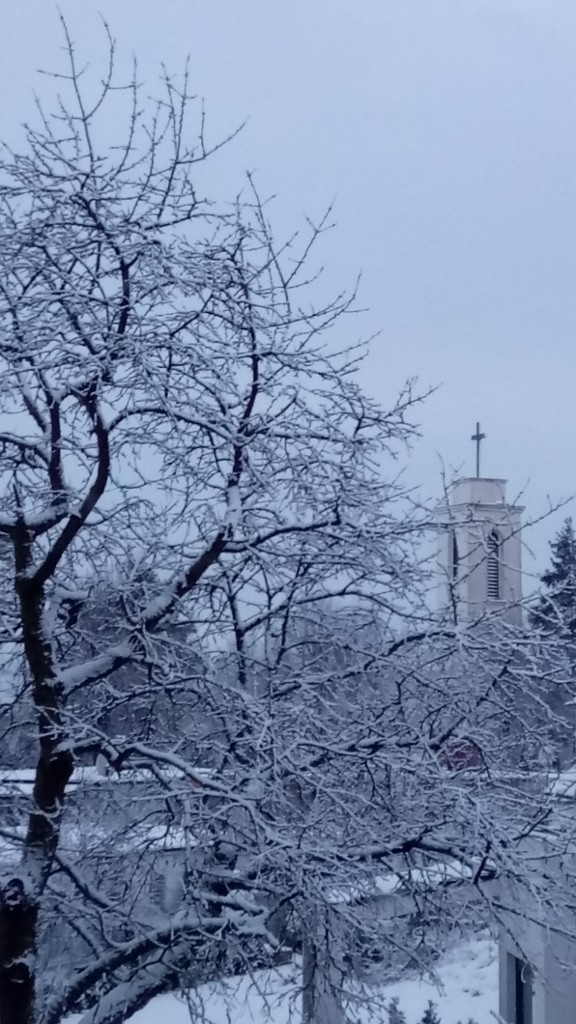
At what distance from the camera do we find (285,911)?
4.36 metres

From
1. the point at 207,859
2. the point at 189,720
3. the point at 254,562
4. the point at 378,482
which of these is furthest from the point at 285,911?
the point at 378,482

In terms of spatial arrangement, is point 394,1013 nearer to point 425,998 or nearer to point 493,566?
point 425,998

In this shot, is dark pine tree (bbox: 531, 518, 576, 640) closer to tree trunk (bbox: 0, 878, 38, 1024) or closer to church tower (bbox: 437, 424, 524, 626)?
church tower (bbox: 437, 424, 524, 626)

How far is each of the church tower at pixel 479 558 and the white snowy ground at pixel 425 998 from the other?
1689 millimetres

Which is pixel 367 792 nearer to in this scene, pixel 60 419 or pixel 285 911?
pixel 285 911

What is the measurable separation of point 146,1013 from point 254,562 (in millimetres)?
2796

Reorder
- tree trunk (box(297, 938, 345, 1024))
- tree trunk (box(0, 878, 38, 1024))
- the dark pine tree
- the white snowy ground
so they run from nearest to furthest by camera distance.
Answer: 1. tree trunk (box(0, 878, 38, 1024))
2. tree trunk (box(297, 938, 345, 1024))
3. the dark pine tree
4. the white snowy ground

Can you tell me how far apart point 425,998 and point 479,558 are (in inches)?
127

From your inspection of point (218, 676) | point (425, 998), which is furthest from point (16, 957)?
point (425, 998)

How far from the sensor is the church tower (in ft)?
15.1

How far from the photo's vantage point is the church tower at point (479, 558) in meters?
4.62

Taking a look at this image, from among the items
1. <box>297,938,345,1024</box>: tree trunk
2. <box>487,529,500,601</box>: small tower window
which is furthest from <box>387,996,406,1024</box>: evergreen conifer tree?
<box>487,529,500,601</box>: small tower window

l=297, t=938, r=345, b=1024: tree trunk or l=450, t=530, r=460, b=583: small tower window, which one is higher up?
l=450, t=530, r=460, b=583: small tower window

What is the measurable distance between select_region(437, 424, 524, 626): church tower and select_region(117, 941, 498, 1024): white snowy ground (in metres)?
1.69
